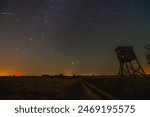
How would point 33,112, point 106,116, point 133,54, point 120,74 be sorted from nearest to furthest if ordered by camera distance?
1. point 106,116
2. point 33,112
3. point 133,54
4. point 120,74

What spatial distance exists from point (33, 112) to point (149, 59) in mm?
29324

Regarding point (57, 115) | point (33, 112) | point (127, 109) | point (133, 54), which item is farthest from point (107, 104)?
point (133, 54)

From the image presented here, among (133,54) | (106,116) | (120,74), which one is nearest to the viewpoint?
(106,116)

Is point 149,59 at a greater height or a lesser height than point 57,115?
greater

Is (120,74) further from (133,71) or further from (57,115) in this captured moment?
(57,115)

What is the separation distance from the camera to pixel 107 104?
4.88m

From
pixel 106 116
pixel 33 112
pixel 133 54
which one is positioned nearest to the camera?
pixel 106 116

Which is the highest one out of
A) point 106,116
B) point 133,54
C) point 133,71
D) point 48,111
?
point 133,54

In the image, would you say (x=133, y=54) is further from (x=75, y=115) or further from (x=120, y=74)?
(x=75, y=115)

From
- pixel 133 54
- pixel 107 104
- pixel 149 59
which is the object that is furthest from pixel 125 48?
pixel 107 104

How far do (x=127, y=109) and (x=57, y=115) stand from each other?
1735 millimetres

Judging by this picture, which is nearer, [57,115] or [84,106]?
[57,115]

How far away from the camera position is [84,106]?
4.82 metres

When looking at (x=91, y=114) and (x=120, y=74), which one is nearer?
(x=91, y=114)
